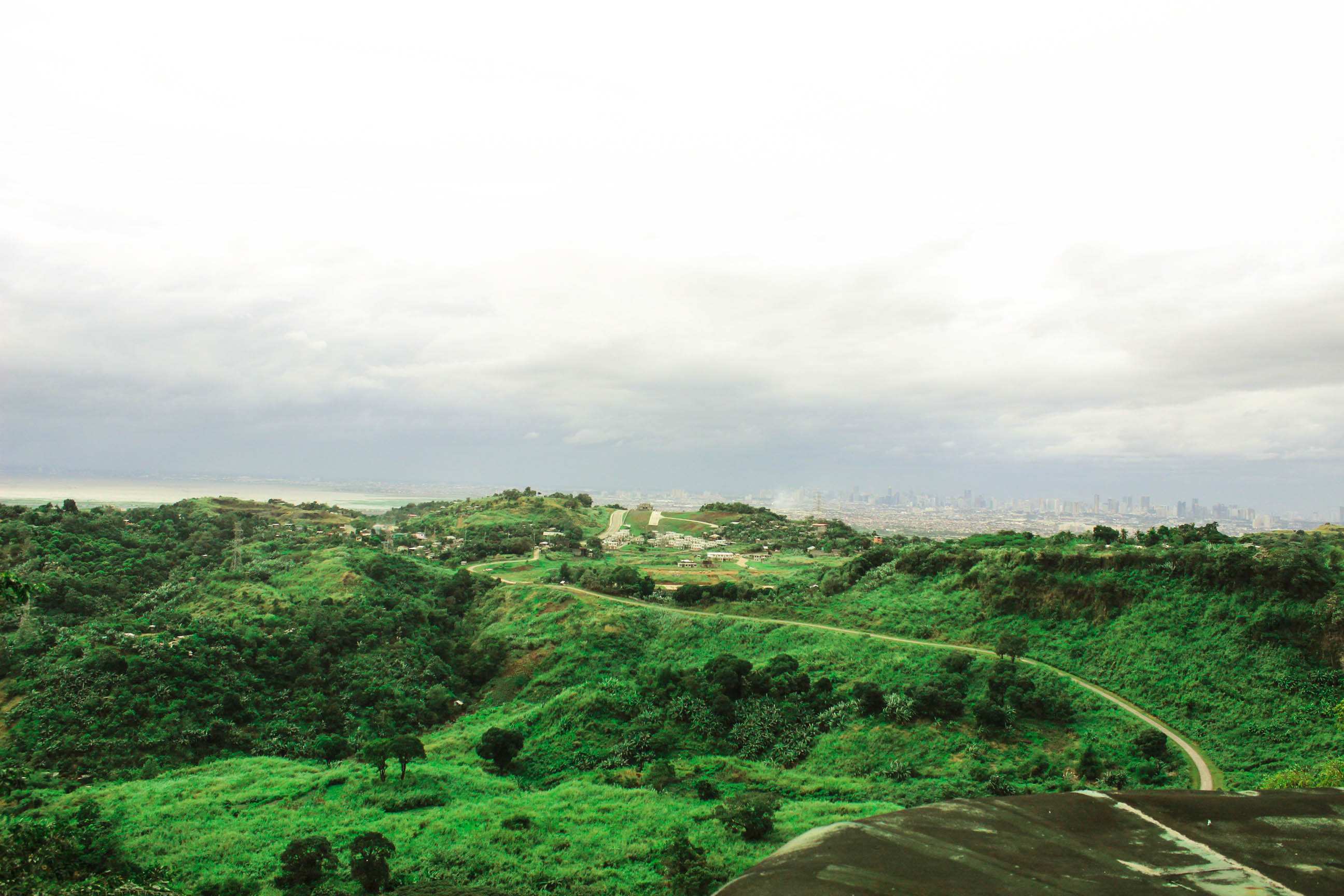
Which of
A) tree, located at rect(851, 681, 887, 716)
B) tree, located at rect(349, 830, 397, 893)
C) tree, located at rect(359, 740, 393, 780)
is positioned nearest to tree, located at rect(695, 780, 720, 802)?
tree, located at rect(851, 681, 887, 716)

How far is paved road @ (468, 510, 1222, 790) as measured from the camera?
24.6 metres

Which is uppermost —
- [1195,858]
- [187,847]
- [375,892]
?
[1195,858]

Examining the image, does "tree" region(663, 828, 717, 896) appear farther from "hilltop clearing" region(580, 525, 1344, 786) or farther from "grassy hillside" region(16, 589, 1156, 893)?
"hilltop clearing" region(580, 525, 1344, 786)

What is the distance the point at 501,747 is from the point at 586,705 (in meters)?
5.31

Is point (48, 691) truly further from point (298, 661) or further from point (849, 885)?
point (849, 885)

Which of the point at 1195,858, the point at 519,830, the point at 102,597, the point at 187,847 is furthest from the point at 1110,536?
the point at 102,597

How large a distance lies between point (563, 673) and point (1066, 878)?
3708cm

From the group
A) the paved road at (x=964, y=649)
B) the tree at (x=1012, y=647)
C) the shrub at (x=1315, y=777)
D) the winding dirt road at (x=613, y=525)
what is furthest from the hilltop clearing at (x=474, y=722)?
the winding dirt road at (x=613, y=525)

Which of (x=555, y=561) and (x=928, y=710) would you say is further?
(x=555, y=561)

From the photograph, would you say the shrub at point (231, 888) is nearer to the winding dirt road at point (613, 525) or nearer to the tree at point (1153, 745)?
the tree at point (1153, 745)

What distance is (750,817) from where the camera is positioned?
18.9m

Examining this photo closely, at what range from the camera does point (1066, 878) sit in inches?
210

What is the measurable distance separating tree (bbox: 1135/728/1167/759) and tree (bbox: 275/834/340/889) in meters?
29.6

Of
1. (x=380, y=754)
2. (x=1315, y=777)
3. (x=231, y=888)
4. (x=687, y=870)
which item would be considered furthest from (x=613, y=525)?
(x=1315, y=777)
